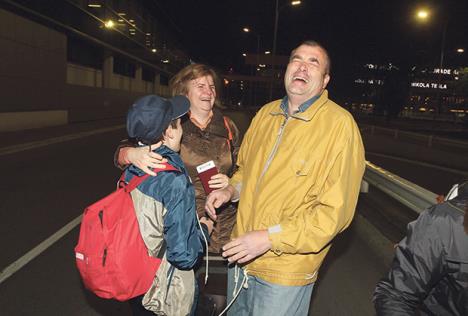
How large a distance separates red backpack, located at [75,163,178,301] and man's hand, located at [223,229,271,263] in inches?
16.6

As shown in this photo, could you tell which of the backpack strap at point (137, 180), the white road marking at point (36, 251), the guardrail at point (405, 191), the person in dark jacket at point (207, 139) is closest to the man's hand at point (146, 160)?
the backpack strap at point (137, 180)

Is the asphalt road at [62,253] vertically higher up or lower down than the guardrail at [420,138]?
lower down

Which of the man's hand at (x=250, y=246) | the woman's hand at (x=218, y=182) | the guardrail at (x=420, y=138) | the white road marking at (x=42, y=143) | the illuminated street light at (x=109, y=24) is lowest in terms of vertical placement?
the white road marking at (x=42, y=143)

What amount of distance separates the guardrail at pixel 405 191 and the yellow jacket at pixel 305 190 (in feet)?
7.22

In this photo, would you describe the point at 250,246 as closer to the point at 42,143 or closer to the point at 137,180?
the point at 137,180

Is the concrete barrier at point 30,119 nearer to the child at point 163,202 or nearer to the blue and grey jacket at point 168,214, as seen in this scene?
the child at point 163,202

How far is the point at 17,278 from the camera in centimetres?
445

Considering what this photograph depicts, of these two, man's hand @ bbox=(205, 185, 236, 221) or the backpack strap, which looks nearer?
the backpack strap

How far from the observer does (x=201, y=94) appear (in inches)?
129

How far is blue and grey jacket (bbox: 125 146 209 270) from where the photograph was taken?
209 centimetres

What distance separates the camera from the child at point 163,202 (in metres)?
2.10

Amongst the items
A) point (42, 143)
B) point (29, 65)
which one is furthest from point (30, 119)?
point (42, 143)

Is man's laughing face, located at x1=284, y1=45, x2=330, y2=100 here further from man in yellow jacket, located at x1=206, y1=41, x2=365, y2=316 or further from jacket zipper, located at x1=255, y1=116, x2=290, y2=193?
jacket zipper, located at x1=255, y1=116, x2=290, y2=193

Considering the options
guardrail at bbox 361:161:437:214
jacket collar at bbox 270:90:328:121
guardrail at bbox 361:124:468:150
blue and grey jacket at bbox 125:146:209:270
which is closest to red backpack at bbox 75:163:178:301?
blue and grey jacket at bbox 125:146:209:270
